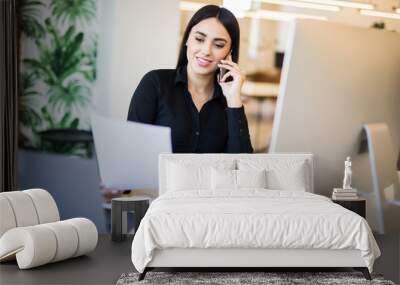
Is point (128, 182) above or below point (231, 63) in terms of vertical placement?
below

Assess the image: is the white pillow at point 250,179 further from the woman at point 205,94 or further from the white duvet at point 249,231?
the white duvet at point 249,231

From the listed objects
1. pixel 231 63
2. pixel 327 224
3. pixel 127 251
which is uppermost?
pixel 231 63

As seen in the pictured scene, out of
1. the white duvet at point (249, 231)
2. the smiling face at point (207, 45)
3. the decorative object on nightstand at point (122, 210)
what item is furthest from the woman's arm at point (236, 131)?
the white duvet at point (249, 231)

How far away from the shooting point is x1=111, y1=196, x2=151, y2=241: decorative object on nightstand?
6559 mm

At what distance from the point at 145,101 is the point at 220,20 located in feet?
3.53

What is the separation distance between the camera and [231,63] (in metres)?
Answer: 7.08

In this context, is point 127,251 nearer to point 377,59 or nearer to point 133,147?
point 133,147

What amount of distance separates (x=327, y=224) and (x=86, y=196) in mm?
3135

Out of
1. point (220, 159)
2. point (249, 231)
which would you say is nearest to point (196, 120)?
point (220, 159)

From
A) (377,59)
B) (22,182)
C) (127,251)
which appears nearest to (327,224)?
(127,251)

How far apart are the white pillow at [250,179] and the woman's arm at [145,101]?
47.4 inches

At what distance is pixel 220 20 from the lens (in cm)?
705

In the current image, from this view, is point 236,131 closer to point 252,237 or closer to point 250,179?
point 250,179

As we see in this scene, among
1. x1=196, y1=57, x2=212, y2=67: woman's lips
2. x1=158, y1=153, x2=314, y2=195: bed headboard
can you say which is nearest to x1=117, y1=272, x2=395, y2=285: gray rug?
x1=158, y1=153, x2=314, y2=195: bed headboard
